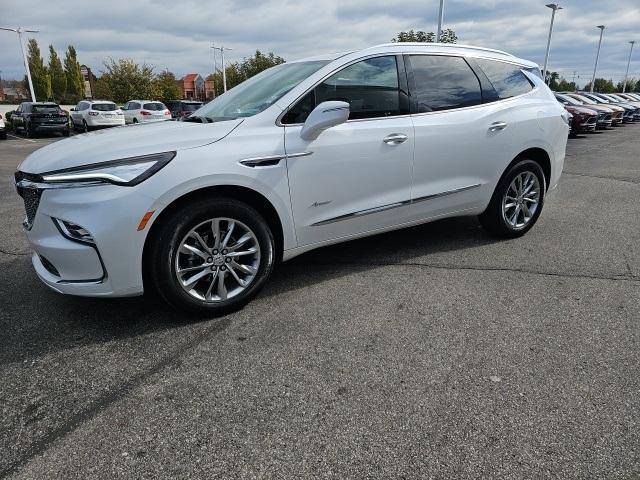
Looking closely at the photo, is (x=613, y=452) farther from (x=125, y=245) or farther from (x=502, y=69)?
(x=502, y=69)

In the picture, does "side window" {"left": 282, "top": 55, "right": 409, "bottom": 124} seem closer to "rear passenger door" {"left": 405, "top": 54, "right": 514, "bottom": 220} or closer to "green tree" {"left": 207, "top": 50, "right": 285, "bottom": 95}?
"rear passenger door" {"left": 405, "top": 54, "right": 514, "bottom": 220}

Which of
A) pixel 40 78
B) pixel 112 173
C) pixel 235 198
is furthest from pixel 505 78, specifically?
pixel 40 78

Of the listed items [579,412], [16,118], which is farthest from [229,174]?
[16,118]

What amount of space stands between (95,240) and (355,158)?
1.82 meters

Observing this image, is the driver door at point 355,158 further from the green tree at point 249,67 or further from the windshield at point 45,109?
the green tree at point 249,67

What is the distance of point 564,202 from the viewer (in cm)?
666

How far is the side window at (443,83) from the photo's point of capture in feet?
12.9

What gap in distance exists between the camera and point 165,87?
175 feet

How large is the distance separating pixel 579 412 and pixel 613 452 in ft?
0.85

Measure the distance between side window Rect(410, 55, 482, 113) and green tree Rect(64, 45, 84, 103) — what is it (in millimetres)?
67452

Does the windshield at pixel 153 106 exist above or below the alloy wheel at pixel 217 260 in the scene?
above

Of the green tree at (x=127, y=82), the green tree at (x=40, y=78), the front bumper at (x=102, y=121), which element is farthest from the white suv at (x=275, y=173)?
the green tree at (x=40, y=78)

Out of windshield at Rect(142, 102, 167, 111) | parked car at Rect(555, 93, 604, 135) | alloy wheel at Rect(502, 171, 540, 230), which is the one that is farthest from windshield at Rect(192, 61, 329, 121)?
windshield at Rect(142, 102, 167, 111)

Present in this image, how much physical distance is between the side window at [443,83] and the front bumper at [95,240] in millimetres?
2390
